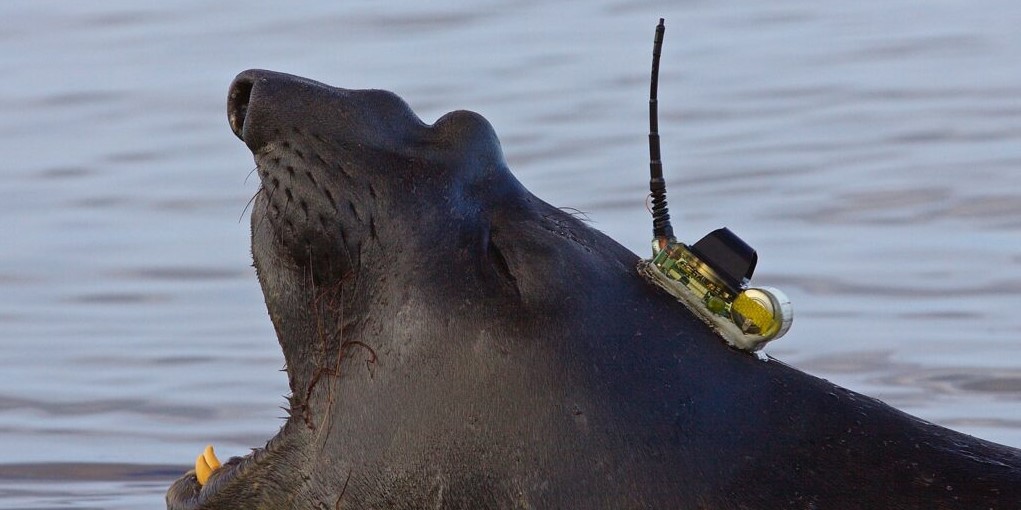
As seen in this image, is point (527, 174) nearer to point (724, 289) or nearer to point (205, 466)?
point (205, 466)

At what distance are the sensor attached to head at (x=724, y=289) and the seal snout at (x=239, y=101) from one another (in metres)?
0.92

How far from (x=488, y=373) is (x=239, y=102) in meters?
0.89

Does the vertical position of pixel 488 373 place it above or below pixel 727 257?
below

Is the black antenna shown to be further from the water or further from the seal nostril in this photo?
the water

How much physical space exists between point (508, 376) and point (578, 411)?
0.15m

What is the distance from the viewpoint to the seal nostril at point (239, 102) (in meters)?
4.74

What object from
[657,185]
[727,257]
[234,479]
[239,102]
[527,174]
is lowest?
[234,479]

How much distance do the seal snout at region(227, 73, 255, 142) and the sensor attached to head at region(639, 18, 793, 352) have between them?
36.0 inches

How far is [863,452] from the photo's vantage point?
428 cm

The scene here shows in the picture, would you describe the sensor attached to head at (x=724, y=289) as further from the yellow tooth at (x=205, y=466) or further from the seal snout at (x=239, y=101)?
the yellow tooth at (x=205, y=466)

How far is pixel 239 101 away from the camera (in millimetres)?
4781

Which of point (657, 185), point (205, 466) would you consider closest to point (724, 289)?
point (657, 185)

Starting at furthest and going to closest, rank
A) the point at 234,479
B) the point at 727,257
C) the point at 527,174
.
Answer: the point at 527,174, the point at 234,479, the point at 727,257

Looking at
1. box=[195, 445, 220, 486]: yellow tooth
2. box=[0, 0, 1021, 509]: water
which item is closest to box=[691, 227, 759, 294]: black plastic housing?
box=[195, 445, 220, 486]: yellow tooth
